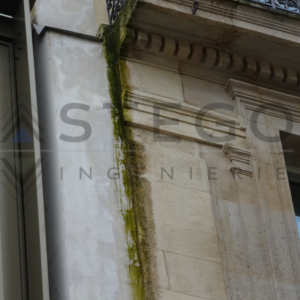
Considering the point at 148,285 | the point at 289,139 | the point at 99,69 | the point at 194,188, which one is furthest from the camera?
Result: the point at 289,139

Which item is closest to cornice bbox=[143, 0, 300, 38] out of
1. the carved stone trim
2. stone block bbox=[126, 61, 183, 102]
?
stone block bbox=[126, 61, 183, 102]

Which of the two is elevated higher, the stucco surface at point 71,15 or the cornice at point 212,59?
the stucco surface at point 71,15

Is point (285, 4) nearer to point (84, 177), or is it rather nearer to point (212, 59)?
point (212, 59)

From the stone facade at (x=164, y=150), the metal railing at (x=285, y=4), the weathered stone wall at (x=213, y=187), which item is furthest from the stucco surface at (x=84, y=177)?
the metal railing at (x=285, y=4)

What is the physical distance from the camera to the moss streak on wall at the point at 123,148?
226 inches

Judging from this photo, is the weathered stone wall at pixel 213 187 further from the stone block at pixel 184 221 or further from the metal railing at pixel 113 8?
the metal railing at pixel 113 8

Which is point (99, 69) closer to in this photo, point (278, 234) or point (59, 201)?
point (59, 201)

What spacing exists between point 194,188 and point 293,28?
64.4 inches

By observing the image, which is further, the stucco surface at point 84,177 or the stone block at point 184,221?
the stone block at point 184,221

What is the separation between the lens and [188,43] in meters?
7.05

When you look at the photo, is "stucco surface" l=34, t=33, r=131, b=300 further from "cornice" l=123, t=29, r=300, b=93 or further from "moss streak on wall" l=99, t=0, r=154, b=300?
"cornice" l=123, t=29, r=300, b=93

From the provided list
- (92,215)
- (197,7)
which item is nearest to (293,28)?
(197,7)

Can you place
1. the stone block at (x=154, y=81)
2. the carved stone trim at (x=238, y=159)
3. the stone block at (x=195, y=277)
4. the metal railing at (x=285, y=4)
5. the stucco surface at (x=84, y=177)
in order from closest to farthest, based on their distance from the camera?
the stucco surface at (x=84, y=177)
the stone block at (x=195, y=277)
the carved stone trim at (x=238, y=159)
the stone block at (x=154, y=81)
the metal railing at (x=285, y=4)

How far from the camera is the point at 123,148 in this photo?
6336 mm
